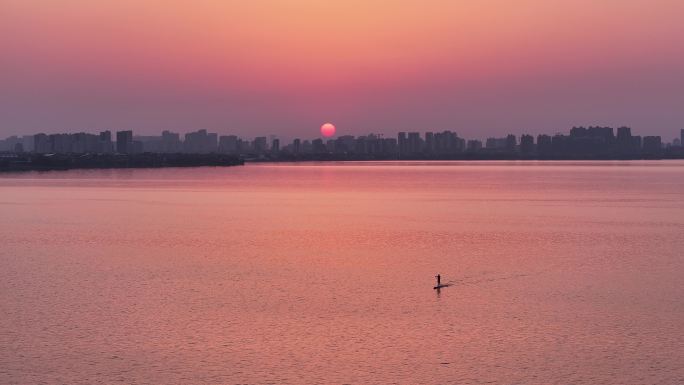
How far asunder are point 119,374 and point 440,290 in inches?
364

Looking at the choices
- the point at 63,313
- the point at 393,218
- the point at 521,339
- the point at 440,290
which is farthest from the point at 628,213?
the point at 63,313

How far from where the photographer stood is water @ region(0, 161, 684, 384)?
13172 mm

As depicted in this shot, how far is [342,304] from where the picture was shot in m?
17.9

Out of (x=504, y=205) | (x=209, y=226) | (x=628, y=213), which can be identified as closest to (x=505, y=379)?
(x=209, y=226)

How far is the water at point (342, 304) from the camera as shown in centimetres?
1317

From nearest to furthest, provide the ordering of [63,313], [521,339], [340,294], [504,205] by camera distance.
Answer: [521,339] < [63,313] < [340,294] < [504,205]

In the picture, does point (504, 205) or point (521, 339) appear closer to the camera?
point (521, 339)

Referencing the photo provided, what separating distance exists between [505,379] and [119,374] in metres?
6.22

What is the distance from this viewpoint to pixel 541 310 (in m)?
17.4

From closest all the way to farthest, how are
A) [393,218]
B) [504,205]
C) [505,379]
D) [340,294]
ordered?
1. [505,379]
2. [340,294]
3. [393,218]
4. [504,205]

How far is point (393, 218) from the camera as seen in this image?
133 ft

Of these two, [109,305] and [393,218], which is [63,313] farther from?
[393,218]

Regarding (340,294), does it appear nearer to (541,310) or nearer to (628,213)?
(541,310)

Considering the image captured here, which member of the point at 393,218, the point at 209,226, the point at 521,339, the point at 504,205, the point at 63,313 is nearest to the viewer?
the point at 521,339
